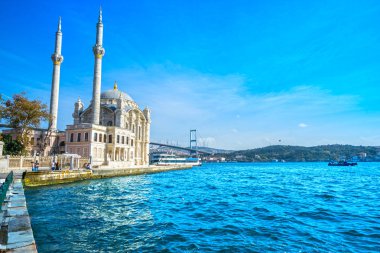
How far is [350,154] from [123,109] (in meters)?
146

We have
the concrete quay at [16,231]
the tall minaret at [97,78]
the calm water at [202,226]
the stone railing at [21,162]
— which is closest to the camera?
the concrete quay at [16,231]

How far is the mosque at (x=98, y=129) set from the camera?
40.7 m

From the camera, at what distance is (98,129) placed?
136 feet

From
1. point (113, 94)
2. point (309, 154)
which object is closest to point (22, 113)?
point (113, 94)

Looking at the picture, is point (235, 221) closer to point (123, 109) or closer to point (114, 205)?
point (114, 205)

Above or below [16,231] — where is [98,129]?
above

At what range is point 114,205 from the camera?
13.0m

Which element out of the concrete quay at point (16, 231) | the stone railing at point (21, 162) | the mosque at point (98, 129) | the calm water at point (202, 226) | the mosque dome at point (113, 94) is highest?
the mosque dome at point (113, 94)

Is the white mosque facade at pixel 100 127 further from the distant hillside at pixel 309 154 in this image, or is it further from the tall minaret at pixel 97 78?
the distant hillside at pixel 309 154

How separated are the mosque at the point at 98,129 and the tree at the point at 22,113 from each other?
8828mm

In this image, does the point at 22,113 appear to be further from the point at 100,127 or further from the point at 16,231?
the point at 16,231

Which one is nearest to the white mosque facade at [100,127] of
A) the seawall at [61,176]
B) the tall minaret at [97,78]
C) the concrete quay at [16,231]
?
the tall minaret at [97,78]

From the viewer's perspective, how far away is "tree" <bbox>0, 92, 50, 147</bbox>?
3016 centimetres

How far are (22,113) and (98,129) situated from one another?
12.2m
